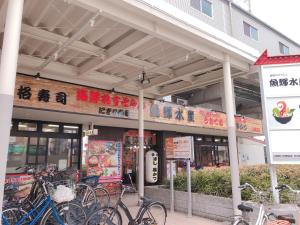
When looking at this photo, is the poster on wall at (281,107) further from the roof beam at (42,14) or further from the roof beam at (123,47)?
the roof beam at (42,14)

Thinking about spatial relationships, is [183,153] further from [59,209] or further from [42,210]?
[42,210]

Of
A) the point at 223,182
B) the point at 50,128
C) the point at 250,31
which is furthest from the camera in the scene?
the point at 250,31

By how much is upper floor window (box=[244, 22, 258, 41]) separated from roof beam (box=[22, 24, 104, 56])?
Result: 978 cm

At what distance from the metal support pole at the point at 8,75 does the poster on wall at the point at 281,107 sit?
4.94 metres

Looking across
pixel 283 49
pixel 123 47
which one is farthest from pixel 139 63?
pixel 283 49

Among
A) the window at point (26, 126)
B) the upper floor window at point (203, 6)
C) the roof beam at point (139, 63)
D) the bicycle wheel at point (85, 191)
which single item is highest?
the upper floor window at point (203, 6)

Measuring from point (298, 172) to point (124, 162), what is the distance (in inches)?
288

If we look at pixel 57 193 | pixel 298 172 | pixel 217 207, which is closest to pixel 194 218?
pixel 217 207

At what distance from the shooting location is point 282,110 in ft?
18.6

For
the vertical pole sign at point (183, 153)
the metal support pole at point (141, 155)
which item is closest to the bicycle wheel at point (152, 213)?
the vertical pole sign at point (183, 153)

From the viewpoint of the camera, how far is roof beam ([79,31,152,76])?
6051 millimetres

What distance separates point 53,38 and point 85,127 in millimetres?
5125

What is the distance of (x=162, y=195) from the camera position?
322 inches

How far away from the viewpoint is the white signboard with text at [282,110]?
5523 millimetres
